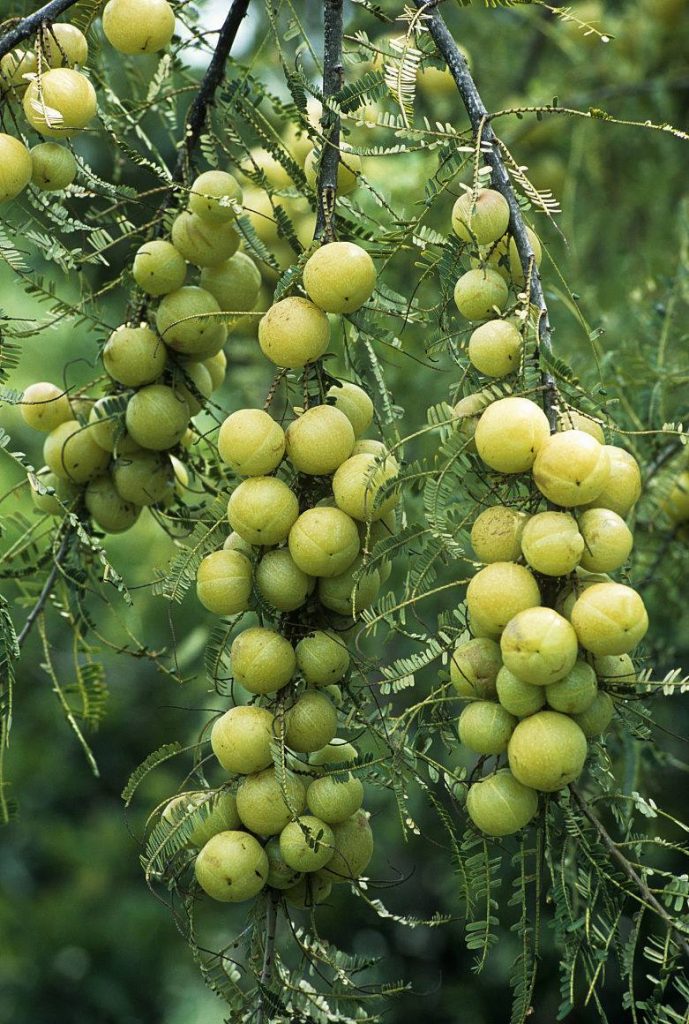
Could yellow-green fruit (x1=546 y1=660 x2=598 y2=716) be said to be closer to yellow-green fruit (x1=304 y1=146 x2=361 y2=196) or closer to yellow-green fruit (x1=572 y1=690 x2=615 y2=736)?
yellow-green fruit (x1=572 y1=690 x2=615 y2=736)

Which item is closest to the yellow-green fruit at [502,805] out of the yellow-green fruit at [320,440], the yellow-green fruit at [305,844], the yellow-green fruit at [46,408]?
the yellow-green fruit at [305,844]

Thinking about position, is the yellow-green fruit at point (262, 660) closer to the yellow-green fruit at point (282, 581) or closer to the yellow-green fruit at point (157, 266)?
the yellow-green fruit at point (282, 581)

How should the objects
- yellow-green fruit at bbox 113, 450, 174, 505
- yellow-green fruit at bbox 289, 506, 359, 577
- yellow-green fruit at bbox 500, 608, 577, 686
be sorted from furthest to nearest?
yellow-green fruit at bbox 113, 450, 174, 505, yellow-green fruit at bbox 289, 506, 359, 577, yellow-green fruit at bbox 500, 608, 577, 686

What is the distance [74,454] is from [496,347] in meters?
0.39

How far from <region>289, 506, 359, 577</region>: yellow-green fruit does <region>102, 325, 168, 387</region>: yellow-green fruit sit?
220 mm

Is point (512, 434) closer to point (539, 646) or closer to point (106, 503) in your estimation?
point (539, 646)

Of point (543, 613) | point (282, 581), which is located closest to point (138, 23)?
point (282, 581)

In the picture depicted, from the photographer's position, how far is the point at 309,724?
27.6 inches

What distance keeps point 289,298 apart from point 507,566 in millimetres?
238

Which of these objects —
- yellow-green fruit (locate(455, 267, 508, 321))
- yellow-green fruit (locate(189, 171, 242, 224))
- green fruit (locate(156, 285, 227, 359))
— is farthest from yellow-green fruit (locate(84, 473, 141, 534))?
yellow-green fruit (locate(455, 267, 508, 321))

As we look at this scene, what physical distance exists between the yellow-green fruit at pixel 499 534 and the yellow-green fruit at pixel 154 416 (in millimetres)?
300

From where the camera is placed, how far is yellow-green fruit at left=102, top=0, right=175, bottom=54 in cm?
80

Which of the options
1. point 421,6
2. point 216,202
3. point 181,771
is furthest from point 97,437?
point 181,771

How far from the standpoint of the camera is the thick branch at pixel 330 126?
2.48ft
